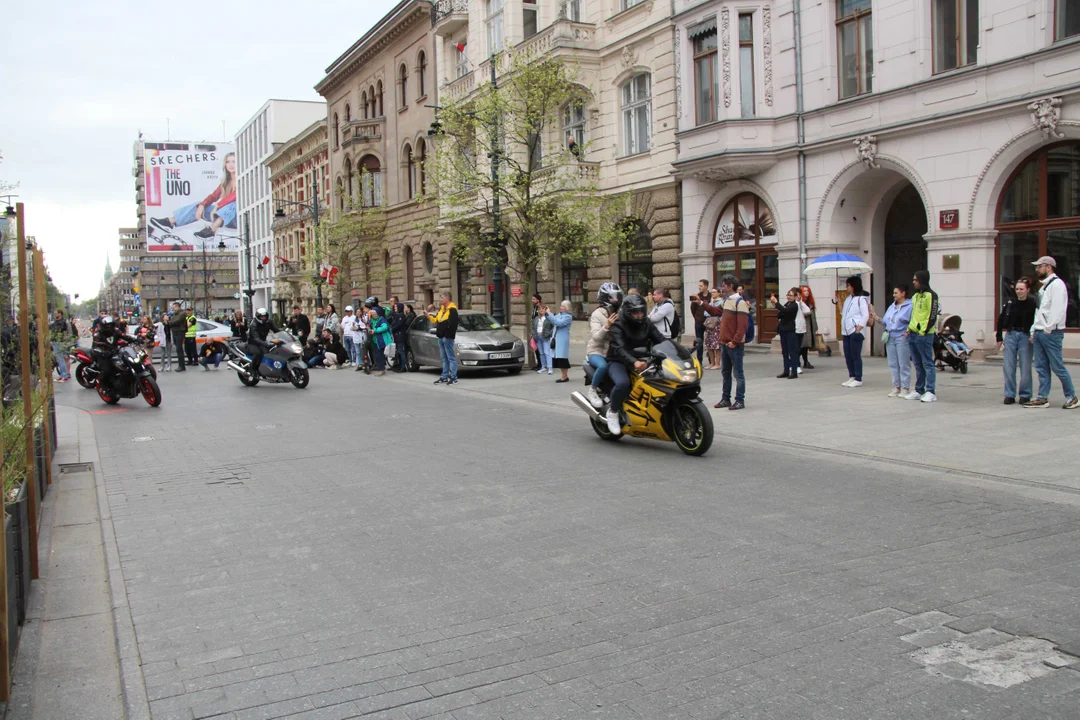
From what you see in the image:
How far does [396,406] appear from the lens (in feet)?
47.8

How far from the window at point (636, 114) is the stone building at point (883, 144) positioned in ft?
7.82

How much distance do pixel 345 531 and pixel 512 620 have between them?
224 centimetres

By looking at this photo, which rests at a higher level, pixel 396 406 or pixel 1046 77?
pixel 1046 77

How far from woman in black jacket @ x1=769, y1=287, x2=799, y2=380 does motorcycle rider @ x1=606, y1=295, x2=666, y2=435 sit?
7125 millimetres

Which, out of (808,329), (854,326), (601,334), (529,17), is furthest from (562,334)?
(529,17)

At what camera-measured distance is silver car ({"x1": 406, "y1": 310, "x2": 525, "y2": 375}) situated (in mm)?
19828

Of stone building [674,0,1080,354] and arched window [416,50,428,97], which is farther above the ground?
arched window [416,50,428,97]

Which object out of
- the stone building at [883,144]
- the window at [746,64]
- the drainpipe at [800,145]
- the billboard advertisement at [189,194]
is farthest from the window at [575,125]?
the billboard advertisement at [189,194]

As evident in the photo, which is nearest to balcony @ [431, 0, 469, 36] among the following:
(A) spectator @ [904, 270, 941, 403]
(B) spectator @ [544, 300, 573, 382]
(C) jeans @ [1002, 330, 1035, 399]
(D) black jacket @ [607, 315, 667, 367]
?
(B) spectator @ [544, 300, 573, 382]

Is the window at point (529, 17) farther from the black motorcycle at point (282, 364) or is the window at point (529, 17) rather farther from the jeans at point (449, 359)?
the black motorcycle at point (282, 364)

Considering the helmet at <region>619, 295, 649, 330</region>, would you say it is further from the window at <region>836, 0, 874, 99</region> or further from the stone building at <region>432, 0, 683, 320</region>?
the stone building at <region>432, 0, 683, 320</region>

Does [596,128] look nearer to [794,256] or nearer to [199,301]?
[794,256]

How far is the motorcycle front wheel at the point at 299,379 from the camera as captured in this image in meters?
18.3

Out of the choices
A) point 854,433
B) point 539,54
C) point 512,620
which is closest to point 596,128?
point 539,54
